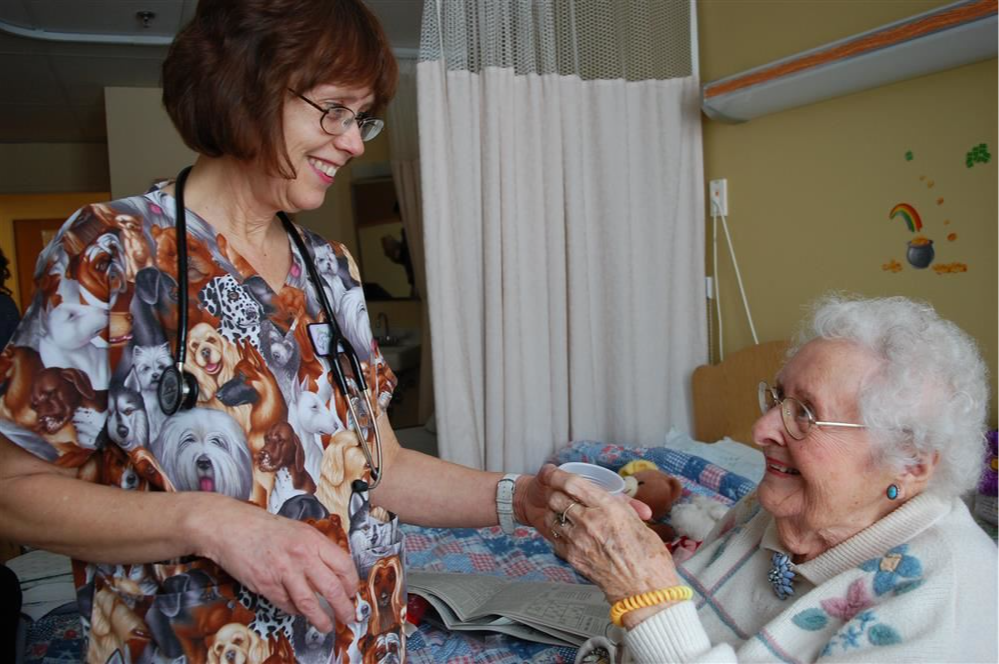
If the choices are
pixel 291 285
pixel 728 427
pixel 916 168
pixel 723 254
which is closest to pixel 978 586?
pixel 291 285

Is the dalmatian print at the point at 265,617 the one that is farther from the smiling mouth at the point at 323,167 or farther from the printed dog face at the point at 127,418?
the smiling mouth at the point at 323,167

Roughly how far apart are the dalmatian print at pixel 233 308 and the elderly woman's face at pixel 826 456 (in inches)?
31.1

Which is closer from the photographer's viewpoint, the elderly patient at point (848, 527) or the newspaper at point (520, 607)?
the elderly patient at point (848, 527)

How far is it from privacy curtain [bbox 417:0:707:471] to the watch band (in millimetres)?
1472

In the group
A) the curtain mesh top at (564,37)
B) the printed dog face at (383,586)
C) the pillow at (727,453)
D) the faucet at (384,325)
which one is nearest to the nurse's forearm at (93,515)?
the printed dog face at (383,586)

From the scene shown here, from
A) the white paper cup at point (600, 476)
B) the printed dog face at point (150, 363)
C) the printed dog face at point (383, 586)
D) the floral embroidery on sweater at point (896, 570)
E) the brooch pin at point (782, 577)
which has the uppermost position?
the printed dog face at point (150, 363)

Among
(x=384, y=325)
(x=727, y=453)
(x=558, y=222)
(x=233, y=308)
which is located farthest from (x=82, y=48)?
(x=233, y=308)

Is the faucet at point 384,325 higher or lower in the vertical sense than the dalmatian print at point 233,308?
lower

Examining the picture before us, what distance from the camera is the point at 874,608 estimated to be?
105 cm

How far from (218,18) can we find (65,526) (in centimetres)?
68

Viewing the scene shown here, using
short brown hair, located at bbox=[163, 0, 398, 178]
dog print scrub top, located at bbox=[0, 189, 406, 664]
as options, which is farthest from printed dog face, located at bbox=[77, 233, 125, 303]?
short brown hair, located at bbox=[163, 0, 398, 178]

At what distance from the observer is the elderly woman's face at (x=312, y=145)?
3.67ft

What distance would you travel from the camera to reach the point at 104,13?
430 centimetres

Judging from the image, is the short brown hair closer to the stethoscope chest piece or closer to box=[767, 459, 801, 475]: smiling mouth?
the stethoscope chest piece
